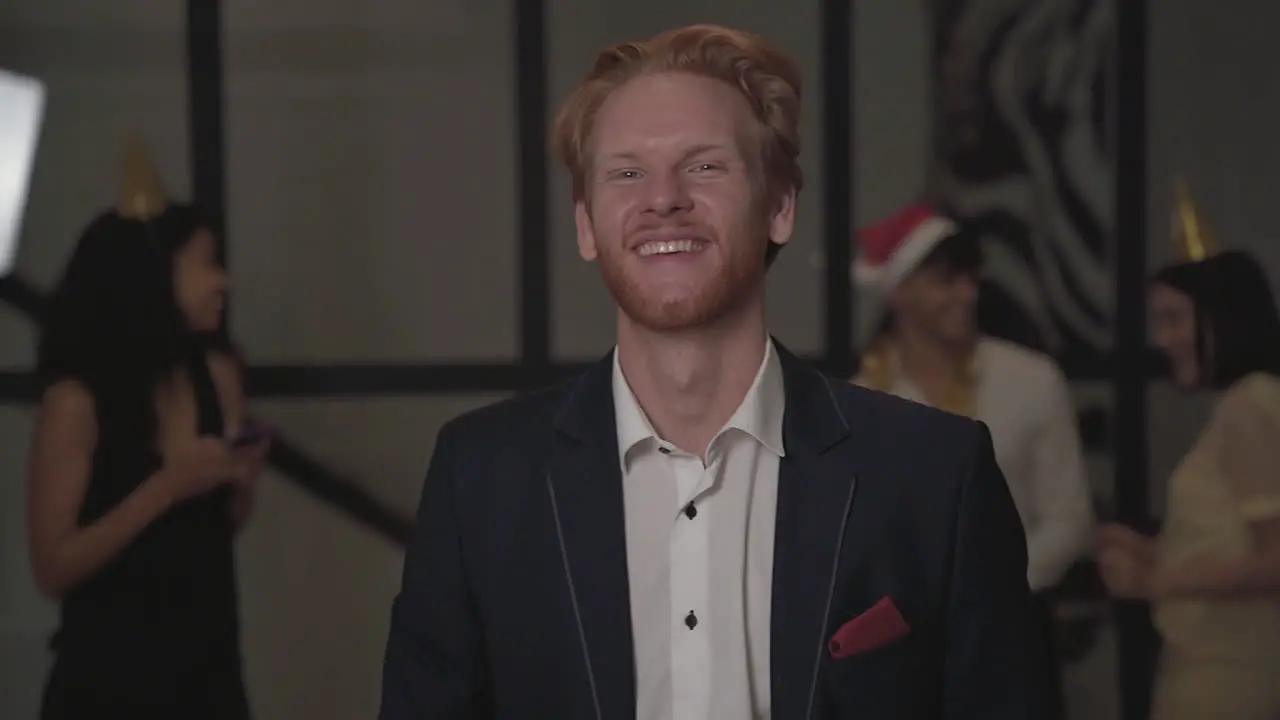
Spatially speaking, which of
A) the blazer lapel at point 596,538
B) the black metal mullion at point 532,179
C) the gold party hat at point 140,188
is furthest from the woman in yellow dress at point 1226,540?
the gold party hat at point 140,188

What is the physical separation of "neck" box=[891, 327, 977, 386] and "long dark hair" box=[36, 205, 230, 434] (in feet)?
3.77

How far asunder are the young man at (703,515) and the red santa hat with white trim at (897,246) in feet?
4.34

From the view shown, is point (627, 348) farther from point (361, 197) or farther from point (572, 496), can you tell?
point (361, 197)

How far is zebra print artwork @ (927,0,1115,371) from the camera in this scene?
306 centimetres

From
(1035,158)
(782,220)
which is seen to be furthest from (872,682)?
(1035,158)

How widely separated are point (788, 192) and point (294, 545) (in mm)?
1868

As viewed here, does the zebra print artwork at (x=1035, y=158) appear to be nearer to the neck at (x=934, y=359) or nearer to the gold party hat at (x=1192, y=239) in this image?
the gold party hat at (x=1192, y=239)

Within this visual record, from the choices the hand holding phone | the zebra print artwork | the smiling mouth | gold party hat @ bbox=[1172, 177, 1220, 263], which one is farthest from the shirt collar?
the zebra print artwork

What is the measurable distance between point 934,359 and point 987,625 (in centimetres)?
136

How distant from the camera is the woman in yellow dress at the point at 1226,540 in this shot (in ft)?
7.31

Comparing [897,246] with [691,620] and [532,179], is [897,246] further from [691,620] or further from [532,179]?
[691,620]

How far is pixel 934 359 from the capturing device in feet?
7.98

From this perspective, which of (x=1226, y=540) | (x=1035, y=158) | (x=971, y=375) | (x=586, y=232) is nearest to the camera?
(x=586, y=232)

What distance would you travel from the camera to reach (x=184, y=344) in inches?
88.0
